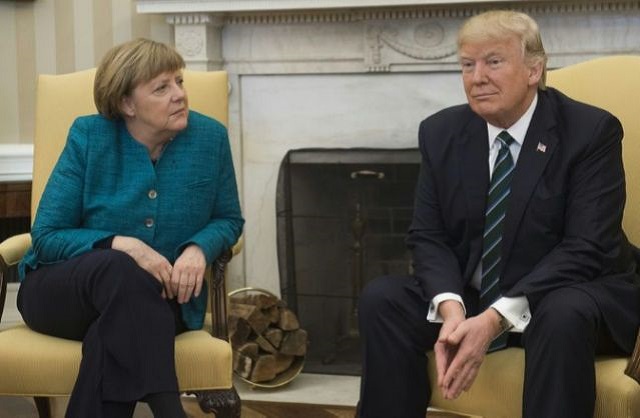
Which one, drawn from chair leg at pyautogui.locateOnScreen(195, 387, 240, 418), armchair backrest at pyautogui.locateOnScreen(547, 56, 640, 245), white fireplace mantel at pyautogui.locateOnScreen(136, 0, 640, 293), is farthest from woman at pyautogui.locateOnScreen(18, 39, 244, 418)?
white fireplace mantel at pyautogui.locateOnScreen(136, 0, 640, 293)

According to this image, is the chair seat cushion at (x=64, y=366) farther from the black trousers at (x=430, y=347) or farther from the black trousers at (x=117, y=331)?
the black trousers at (x=430, y=347)

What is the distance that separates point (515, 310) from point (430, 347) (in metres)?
0.21

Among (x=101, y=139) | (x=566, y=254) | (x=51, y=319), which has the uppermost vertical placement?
(x=101, y=139)

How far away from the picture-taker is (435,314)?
2520 mm

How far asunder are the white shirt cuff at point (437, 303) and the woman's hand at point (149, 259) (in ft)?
1.95

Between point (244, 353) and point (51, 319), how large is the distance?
1.21m

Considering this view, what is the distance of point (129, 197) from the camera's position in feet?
9.21

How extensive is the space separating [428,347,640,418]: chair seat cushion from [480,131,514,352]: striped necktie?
0.45 ft

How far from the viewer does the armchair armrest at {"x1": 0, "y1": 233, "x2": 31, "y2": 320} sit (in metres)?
2.84

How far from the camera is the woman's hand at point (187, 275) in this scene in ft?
8.87

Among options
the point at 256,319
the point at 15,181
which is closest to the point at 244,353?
the point at 256,319

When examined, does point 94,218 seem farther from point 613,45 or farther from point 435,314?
point 613,45

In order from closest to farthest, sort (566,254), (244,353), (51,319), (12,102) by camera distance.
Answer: (566,254) → (51,319) → (244,353) → (12,102)

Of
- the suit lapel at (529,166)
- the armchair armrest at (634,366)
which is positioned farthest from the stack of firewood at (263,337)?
the armchair armrest at (634,366)
